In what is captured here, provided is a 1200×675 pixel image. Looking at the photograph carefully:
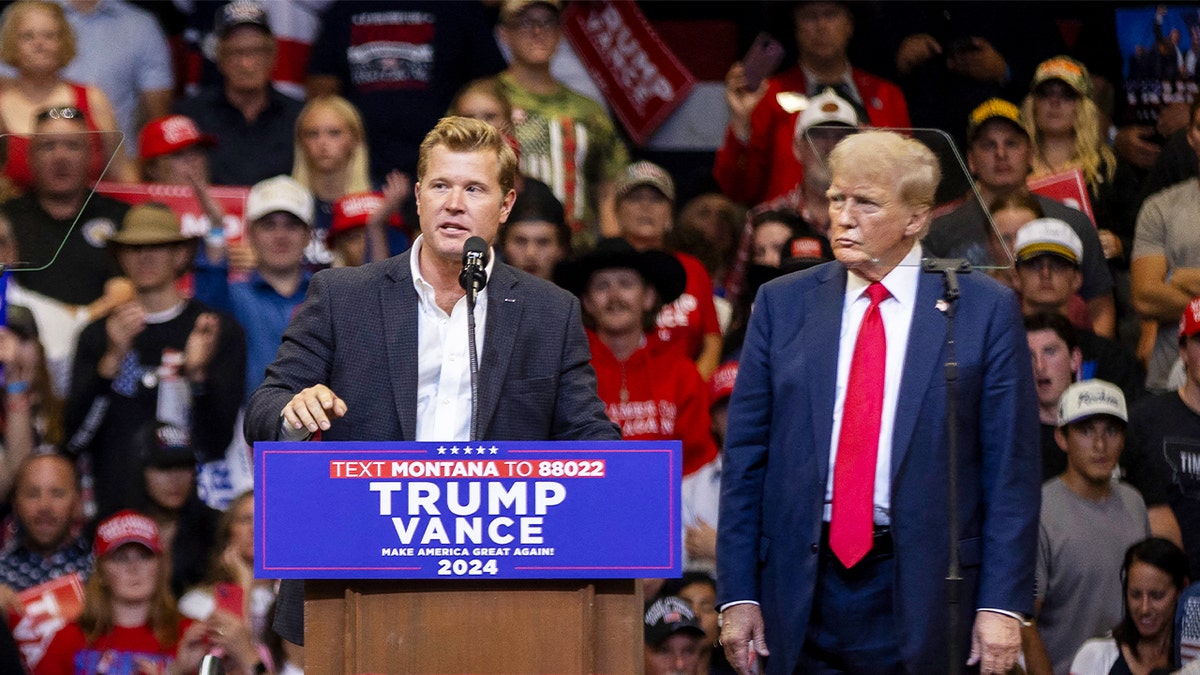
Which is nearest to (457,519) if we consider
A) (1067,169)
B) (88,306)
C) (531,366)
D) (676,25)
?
(531,366)

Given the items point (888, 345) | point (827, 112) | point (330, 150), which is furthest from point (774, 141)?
point (888, 345)

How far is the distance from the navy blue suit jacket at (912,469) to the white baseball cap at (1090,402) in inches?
97.1

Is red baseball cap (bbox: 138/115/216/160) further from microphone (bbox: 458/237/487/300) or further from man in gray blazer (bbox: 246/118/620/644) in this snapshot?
microphone (bbox: 458/237/487/300)

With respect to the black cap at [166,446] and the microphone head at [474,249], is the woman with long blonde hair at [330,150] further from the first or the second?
the microphone head at [474,249]

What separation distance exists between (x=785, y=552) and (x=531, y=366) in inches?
26.9

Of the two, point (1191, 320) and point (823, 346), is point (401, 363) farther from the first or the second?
point (1191, 320)

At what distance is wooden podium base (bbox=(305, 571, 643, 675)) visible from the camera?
3.28 metres

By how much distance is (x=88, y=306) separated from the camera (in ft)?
22.1

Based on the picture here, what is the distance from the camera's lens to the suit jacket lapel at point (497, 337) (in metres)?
Result: 3.77

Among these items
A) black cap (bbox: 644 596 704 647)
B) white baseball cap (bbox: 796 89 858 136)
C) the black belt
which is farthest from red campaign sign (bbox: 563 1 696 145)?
the black belt

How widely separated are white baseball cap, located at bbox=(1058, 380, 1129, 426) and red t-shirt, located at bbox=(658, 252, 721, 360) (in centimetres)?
144

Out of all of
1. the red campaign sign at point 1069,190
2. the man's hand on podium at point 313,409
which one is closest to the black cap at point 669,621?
the red campaign sign at point 1069,190

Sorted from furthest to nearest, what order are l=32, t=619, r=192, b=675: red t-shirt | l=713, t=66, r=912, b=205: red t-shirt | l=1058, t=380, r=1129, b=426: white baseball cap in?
1. l=713, t=66, r=912, b=205: red t-shirt
2. l=1058, t=380, r=1129, b=426: white baseball cap
3. l=32, t=619, r=192, b=675: red t-shirt

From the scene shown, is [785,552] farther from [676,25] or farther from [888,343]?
[676,25]
